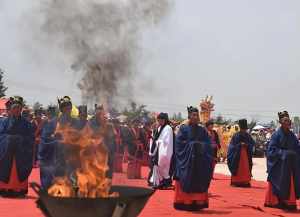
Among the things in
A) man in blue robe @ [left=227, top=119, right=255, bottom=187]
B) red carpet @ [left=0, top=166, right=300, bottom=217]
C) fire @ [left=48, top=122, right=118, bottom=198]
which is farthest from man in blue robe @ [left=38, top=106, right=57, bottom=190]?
man in blue robe @ [left=227, top=119, right=255, bottom=187]

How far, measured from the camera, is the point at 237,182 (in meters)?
15.1

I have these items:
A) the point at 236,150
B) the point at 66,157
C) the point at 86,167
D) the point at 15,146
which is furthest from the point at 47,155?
the point at 236,150

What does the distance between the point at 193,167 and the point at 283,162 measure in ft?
5.73

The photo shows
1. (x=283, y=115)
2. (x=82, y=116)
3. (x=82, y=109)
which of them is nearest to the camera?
(x=82, y=109)

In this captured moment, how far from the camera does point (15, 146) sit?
11.1 meters

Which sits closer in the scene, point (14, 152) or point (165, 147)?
point (14, 152)

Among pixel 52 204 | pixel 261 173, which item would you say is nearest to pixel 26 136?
pixel 52 204

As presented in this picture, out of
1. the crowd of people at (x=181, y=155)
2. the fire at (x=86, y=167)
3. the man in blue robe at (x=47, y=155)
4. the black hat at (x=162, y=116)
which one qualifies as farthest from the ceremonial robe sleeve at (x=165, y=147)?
the fire at (x=86, y=167)

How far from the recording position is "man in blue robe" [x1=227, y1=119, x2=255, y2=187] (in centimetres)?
1506

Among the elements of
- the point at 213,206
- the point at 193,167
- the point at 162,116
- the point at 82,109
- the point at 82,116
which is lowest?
the point at 213,206

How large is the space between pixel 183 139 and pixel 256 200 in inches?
109

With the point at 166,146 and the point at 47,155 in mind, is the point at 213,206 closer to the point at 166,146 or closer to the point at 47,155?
the point at 166,146

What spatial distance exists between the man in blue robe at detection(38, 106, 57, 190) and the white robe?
12.9 ft

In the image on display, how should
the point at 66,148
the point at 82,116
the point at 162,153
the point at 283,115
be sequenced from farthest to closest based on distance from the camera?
the point at 162,153, the point at 283,115, the point at 82,116, the point at 66,148
